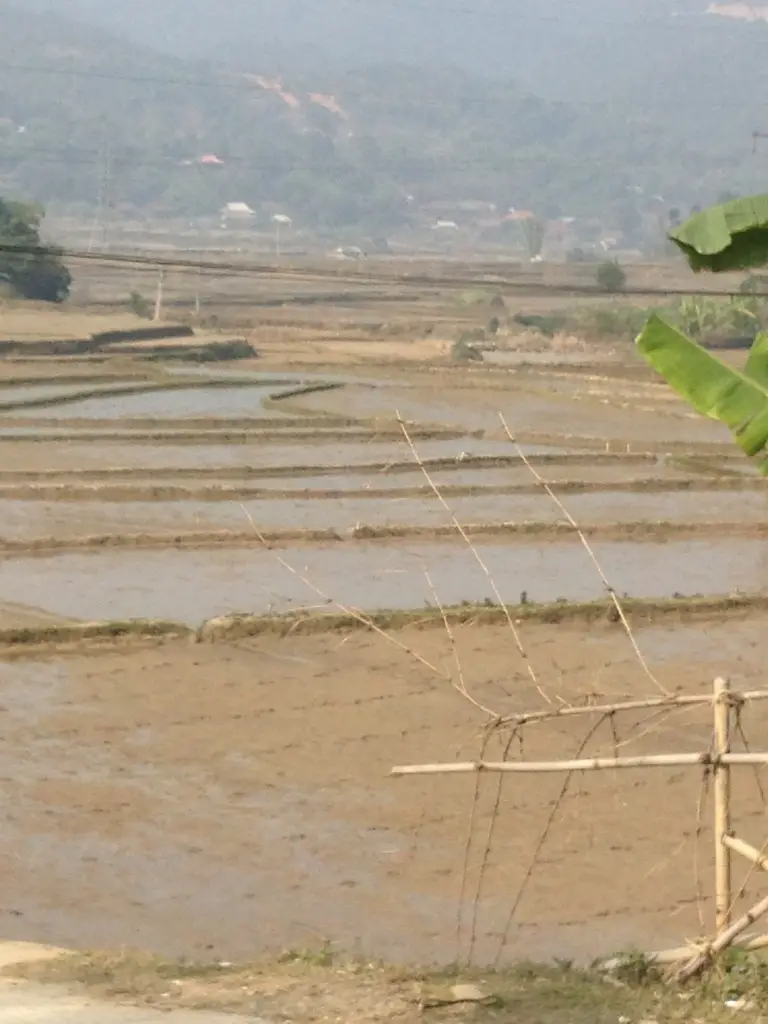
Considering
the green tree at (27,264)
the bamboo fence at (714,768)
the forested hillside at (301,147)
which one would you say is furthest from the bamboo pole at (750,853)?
the forested hillside at (301,147)

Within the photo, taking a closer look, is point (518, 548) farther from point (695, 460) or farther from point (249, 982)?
point (249, 982)

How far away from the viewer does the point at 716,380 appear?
179 inches

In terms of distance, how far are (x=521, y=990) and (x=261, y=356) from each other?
27.9m

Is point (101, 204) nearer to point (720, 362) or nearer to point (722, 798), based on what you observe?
point (720, 362)

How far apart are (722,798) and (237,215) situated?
127 meters

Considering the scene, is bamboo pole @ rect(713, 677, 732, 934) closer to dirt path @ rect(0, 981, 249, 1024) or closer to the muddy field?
the muddy field

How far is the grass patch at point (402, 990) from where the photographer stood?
4402mm

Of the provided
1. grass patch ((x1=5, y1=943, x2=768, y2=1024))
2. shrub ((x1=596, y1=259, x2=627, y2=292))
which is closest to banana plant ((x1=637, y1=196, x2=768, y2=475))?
grass patch ((x1=5, y1=943, x2=768, y2=1024))

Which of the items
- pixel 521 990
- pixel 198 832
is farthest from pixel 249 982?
pixel 198 832

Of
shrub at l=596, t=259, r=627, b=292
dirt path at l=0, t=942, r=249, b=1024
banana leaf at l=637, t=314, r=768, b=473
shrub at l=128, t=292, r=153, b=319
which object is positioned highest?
banana leaf at l=637, t=314, r=768, b=473

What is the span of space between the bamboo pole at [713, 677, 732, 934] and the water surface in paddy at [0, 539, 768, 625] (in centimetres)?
673

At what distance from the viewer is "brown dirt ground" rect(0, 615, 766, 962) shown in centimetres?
632

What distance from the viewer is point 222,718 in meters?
9.02

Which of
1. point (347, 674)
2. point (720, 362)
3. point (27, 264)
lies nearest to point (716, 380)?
point (720, 362)
